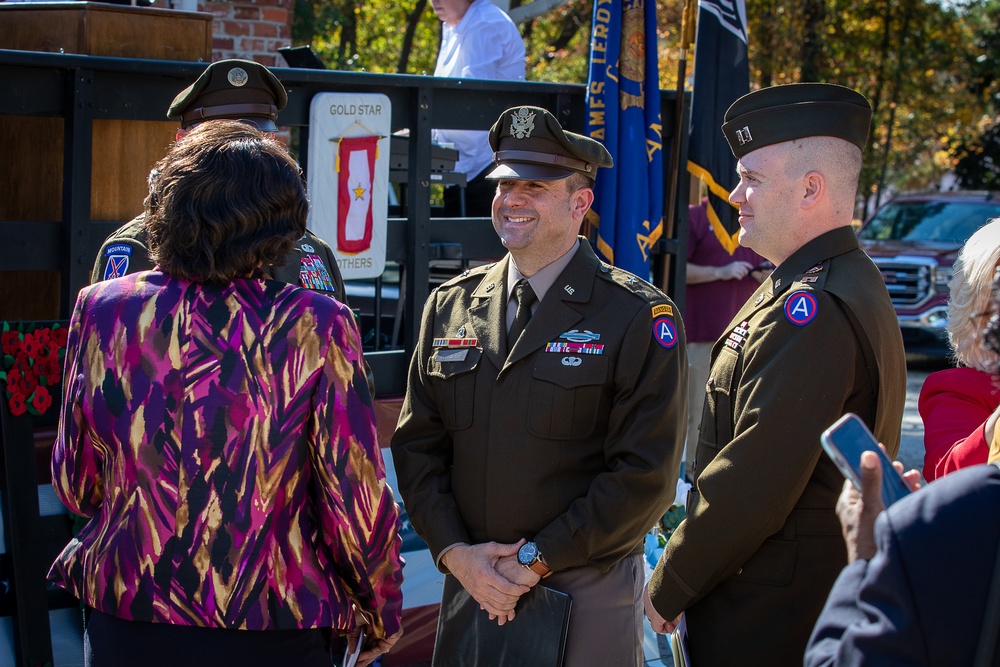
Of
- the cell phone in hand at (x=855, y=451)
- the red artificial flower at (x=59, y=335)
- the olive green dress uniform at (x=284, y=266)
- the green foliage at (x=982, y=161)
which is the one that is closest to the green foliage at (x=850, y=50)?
the green foliage at (x=982, y=161)

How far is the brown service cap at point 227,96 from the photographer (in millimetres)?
3182

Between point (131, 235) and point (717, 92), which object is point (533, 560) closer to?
point (131, 235)

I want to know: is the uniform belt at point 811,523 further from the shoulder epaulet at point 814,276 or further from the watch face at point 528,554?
the watch face at point 528,554

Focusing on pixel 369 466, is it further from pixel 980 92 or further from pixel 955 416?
pixel 980 92

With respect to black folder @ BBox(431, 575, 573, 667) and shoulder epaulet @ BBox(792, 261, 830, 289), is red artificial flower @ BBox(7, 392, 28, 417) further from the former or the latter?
shoulder epaulet @ BBox(792, 261, 830, 289)

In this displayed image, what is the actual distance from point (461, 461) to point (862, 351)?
1074 mm

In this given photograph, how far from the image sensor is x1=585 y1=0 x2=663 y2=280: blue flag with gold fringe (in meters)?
4.51

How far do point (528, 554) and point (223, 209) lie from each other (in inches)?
46.3

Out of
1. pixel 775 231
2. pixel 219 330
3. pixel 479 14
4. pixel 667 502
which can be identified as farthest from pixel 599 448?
pixel 479 14

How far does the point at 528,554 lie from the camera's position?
8.84 feet

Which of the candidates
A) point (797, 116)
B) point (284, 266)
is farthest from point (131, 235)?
point (797, 116)

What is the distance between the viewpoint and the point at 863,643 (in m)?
1.38

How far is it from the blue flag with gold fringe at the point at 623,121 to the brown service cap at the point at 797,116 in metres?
1.91

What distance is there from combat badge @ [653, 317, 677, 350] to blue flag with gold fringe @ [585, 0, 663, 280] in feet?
5.55
